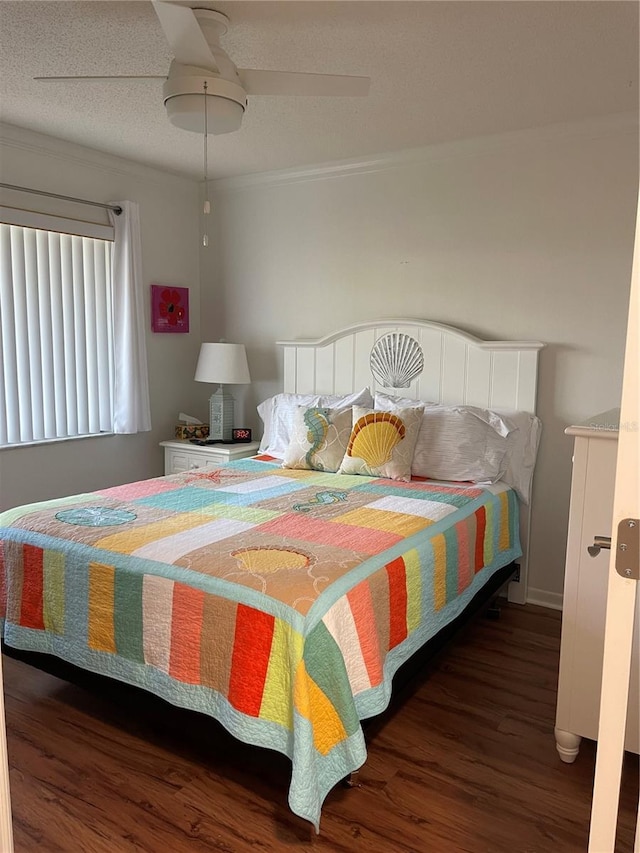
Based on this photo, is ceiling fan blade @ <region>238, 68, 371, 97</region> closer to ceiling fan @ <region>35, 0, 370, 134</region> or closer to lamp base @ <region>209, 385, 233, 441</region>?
ceiling fan @ <region>35, 0, 370, 134</region>

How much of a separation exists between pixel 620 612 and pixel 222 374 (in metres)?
3.43

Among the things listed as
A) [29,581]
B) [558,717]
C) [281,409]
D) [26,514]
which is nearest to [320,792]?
[558,717]

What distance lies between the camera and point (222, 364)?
4203 millimetres

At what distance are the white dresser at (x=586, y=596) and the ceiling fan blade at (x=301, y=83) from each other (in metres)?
1.35

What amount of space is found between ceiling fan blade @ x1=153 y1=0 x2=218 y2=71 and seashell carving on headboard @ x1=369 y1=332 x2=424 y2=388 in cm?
199

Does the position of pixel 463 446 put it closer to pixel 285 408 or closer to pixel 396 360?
pixel 396 360

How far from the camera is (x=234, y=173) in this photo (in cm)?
436

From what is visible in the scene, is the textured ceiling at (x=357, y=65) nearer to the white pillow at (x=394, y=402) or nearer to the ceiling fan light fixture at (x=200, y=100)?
the ceiling fan light fixture at (x=200, y=100)

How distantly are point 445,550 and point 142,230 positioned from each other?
9.78 feet

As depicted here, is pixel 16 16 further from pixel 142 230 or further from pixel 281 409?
pixel 281 409

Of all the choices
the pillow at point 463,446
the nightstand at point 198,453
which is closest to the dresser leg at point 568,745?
the pillow at point 463,446

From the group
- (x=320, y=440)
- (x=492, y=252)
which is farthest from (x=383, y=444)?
(x=492, y=252)

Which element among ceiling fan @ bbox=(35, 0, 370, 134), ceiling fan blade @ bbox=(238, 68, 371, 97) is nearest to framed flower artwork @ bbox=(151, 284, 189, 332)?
ceiling fan @ bbox=(35, 0, 370, 134)

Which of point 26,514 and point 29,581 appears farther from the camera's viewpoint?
point 26,514
